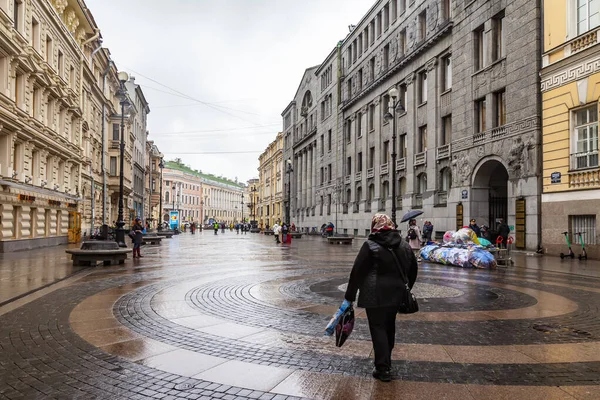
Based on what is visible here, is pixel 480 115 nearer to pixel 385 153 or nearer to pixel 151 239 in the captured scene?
pixel 385 153

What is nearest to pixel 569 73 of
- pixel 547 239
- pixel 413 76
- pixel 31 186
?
pixel 547 239

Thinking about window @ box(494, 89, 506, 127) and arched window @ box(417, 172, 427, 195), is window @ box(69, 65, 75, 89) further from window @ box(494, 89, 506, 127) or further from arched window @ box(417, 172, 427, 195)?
window @ box(494, 89, 506, 127)

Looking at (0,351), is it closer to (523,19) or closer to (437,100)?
(523,19)

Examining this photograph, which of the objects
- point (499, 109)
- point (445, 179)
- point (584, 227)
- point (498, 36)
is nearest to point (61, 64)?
point (445, 179)

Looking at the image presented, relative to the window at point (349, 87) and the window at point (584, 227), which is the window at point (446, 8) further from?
the window at point (349, 87)

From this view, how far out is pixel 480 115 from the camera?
26.5m

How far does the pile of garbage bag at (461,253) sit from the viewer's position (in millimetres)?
15159

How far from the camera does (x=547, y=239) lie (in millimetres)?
20688

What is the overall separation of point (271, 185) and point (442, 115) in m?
66.4

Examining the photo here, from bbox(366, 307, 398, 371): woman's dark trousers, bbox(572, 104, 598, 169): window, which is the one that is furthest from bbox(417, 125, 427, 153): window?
bbox(366, 307, 398, 371): woman's dark trousers

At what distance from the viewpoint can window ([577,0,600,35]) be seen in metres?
18.3

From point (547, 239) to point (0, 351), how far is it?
21.2 m

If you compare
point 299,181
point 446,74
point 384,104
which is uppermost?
point 384,104

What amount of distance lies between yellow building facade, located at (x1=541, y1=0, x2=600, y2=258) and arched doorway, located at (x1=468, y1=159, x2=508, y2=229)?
511cm
